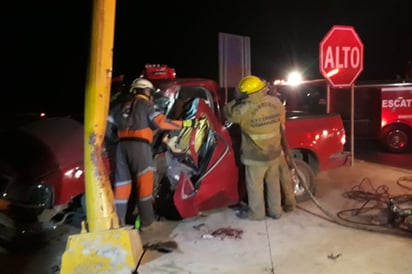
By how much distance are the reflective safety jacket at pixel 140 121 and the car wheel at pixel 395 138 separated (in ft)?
30.6

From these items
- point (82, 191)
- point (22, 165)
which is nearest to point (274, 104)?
point (82, 191)

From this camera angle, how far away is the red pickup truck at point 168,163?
601 cm

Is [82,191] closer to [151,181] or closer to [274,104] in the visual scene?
[151,181]

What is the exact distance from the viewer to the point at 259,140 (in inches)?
270

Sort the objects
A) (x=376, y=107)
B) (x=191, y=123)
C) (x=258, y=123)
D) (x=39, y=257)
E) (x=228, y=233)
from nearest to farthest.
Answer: (x=39, y=257) → (x=228, y=233) → (x=191, y=123) → (x=258, y=123) → (x=376, y=107)

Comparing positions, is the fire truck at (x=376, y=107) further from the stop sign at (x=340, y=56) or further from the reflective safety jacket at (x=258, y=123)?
the reflective safety jacket at (x=258, y=123)

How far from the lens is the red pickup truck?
6.01 metres

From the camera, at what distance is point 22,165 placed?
6156mm

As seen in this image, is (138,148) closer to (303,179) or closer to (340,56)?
(303,179)

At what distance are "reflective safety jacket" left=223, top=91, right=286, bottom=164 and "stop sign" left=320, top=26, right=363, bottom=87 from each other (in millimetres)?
2762

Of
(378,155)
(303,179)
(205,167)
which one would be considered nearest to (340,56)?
(303,179)

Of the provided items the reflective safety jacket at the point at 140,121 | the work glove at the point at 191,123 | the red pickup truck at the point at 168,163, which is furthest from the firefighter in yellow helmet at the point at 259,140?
the reflective safety jacket at the point at 140,121

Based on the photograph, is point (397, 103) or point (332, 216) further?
point (397, 103)

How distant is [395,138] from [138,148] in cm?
975
